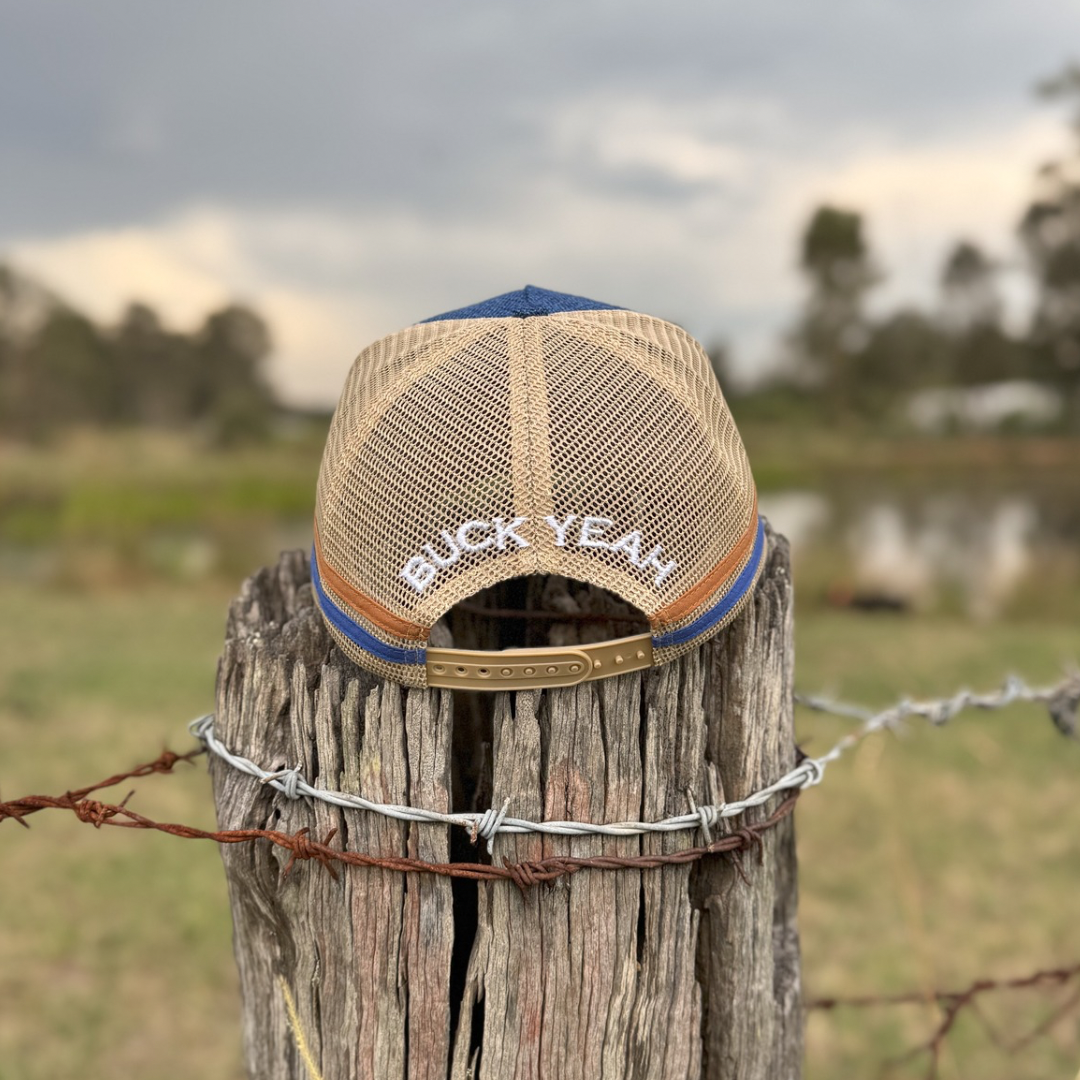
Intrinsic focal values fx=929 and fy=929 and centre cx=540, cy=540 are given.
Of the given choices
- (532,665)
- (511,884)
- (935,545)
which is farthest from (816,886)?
(935,545)

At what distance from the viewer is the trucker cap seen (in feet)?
4.70

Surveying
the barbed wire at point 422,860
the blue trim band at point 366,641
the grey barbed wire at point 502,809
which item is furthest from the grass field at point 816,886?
the blue trim band at point 366,641

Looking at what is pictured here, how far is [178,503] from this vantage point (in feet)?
64.2

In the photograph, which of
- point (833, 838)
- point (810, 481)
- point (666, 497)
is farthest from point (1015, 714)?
point (810, 481)

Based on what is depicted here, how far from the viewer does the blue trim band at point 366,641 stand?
1.46 m

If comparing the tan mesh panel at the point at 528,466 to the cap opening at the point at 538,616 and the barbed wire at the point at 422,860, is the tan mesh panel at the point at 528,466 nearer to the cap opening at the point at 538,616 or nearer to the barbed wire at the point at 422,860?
the barbed wire at the point at 422,860

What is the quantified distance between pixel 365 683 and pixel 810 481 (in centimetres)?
1916

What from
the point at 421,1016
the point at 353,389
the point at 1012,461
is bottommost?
the point at 421,1016

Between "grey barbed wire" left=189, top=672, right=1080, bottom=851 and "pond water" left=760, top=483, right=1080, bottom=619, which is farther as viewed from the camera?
"pond water" left=760, top=483, right=1080, bottom=619

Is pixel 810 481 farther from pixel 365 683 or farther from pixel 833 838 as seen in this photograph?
pixel 365 683

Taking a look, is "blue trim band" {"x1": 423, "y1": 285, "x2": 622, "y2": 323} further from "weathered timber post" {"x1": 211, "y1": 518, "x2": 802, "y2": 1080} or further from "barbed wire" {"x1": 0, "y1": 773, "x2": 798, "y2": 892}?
Answer: "barbed wire" {"x1": 0, "y1": 773, "x2": 798, "y2": 892}

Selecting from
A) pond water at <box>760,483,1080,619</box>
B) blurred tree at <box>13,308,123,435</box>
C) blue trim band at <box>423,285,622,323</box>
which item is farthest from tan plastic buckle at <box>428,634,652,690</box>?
blurred tree at <box>13,308,123,435</box>

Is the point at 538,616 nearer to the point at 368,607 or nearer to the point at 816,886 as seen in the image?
the point at 368,607

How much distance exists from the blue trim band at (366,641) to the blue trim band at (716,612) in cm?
38
